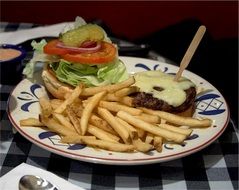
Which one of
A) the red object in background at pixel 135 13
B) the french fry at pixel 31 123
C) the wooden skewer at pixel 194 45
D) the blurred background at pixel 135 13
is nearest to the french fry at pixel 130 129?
the french fry at pixel 31 123

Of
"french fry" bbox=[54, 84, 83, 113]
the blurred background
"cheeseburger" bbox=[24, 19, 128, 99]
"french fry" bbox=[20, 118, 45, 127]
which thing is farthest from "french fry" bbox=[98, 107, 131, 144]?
the blurred background

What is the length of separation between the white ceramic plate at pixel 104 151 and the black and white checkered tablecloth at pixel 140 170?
0.30 ft

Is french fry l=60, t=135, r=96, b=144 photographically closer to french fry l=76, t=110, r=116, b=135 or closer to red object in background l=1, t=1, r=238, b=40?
french fry l=76, t=110, r=116, b=135

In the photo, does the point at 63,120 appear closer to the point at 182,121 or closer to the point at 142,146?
the point at 142,146

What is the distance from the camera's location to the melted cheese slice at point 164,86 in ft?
5.02

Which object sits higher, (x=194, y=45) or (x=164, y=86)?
(x=194, y=45)

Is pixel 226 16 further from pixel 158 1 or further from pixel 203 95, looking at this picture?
pixel 203 95

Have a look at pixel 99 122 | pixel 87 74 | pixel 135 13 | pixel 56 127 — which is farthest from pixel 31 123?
pixel 135 13

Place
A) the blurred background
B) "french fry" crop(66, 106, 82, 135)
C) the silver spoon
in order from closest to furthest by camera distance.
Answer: the silver spoon → "french fry" crop(66, 106, 82, 135) → the blurred background

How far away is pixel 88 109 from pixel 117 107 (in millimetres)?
108

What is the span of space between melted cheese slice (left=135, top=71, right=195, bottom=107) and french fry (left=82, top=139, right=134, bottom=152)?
0.99 ft

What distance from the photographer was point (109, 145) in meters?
1.30

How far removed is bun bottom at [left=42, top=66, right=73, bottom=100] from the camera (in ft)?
5.58

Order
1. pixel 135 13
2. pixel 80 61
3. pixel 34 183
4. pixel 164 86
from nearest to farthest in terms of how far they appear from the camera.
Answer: pixel 34 183
pixel 164 86
pixel 80 61
pixel 135 13
